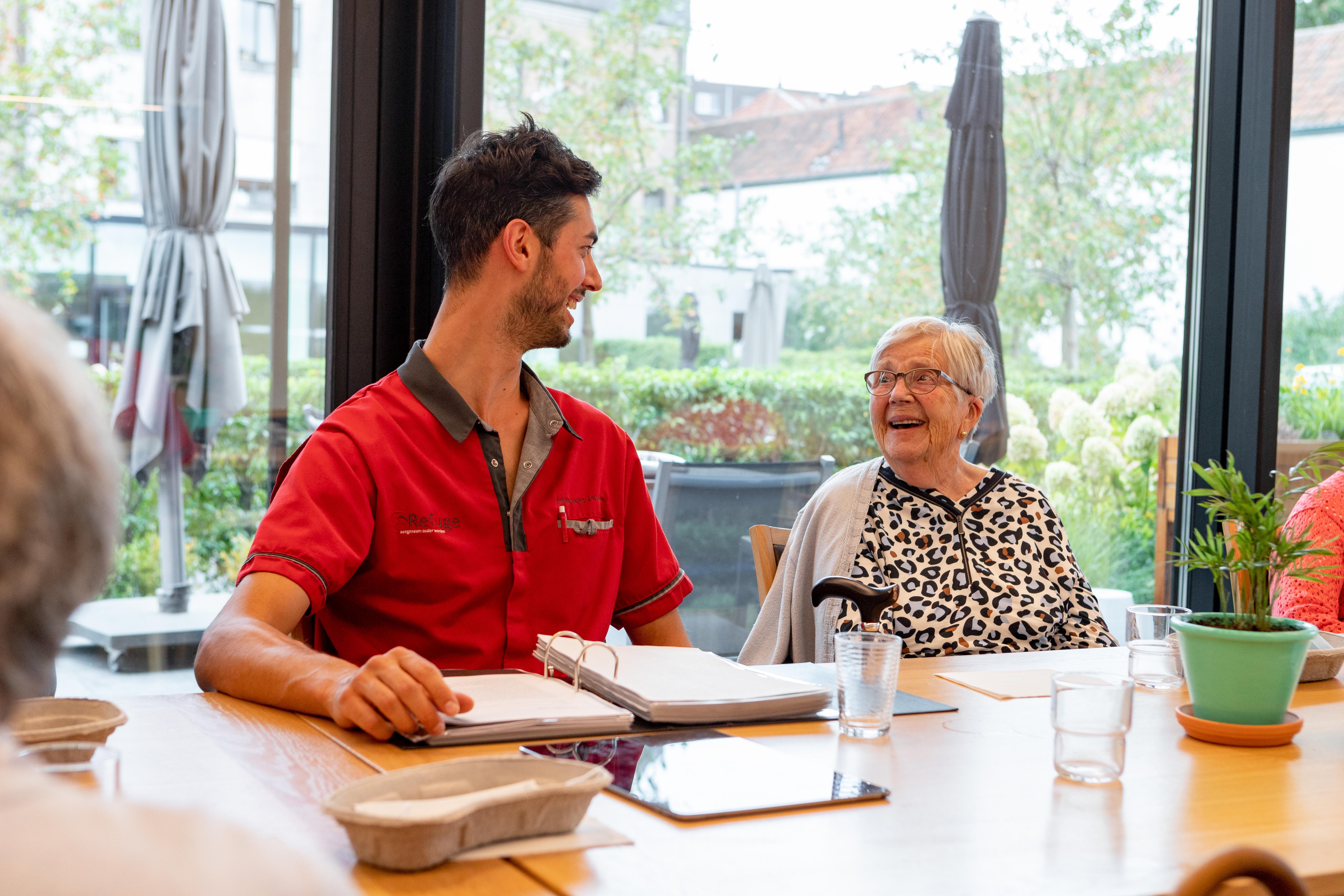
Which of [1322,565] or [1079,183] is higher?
[1079,183]

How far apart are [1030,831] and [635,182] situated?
2354mm

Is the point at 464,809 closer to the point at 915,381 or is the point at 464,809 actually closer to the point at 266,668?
the point at 266,668

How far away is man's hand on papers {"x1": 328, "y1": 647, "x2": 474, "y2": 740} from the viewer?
1.33 metres

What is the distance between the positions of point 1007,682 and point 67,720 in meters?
1.26

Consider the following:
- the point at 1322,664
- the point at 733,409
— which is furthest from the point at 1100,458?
the point at 1322,664

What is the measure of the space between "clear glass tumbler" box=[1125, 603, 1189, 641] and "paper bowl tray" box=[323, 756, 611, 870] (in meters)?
1.15

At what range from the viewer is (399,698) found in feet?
4.42

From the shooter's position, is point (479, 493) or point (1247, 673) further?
point (479, 493)

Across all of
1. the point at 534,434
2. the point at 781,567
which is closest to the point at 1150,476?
the point at 781,567

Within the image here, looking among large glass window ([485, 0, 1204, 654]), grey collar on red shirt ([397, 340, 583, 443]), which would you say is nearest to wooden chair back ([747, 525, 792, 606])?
large glass window ([485, 0, 1204, 654])

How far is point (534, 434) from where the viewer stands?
2131 millimetres

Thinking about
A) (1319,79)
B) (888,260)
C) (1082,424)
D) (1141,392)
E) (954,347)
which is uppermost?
(1319,79)

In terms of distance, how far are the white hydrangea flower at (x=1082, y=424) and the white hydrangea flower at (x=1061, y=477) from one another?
0.07 m

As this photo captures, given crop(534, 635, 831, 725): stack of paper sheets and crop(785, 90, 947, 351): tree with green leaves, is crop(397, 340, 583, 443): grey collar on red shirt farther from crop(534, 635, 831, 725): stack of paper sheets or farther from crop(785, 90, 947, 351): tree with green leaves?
crop(785, 90, 947, 351): tree with green leaves
